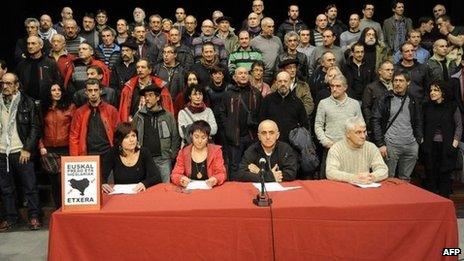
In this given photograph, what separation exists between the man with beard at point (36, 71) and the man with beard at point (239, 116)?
202cm

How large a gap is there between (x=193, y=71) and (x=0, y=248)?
271cm

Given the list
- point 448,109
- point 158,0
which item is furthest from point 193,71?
point 158,0

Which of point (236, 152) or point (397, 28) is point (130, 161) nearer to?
point (236, 152)

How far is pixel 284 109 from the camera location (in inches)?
221

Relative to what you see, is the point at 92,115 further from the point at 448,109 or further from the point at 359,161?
the point at 448,109

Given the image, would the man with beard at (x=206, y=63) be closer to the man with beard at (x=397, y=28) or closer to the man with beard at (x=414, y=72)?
the man with beard at (x=414, y=72)

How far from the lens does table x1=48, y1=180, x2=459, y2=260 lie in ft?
11.7

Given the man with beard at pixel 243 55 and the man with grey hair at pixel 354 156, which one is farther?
the man with beard at pixel 243 55

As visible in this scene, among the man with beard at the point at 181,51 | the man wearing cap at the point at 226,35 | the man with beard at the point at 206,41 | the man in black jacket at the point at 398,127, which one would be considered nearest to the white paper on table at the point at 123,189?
the man with beard at the point at 181,51

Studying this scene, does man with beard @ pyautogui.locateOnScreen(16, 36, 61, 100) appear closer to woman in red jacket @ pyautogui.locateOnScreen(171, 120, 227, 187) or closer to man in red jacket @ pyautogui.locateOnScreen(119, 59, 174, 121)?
man in red jacket @ pyautogui.locateOnScreen(119, 59, 174, 121)

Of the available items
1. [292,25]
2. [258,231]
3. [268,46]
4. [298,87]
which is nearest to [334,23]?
[292,25]

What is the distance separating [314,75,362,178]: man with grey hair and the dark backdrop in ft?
18.5

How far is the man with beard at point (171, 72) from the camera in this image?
6.32m

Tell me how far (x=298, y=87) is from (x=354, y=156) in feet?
5.53
